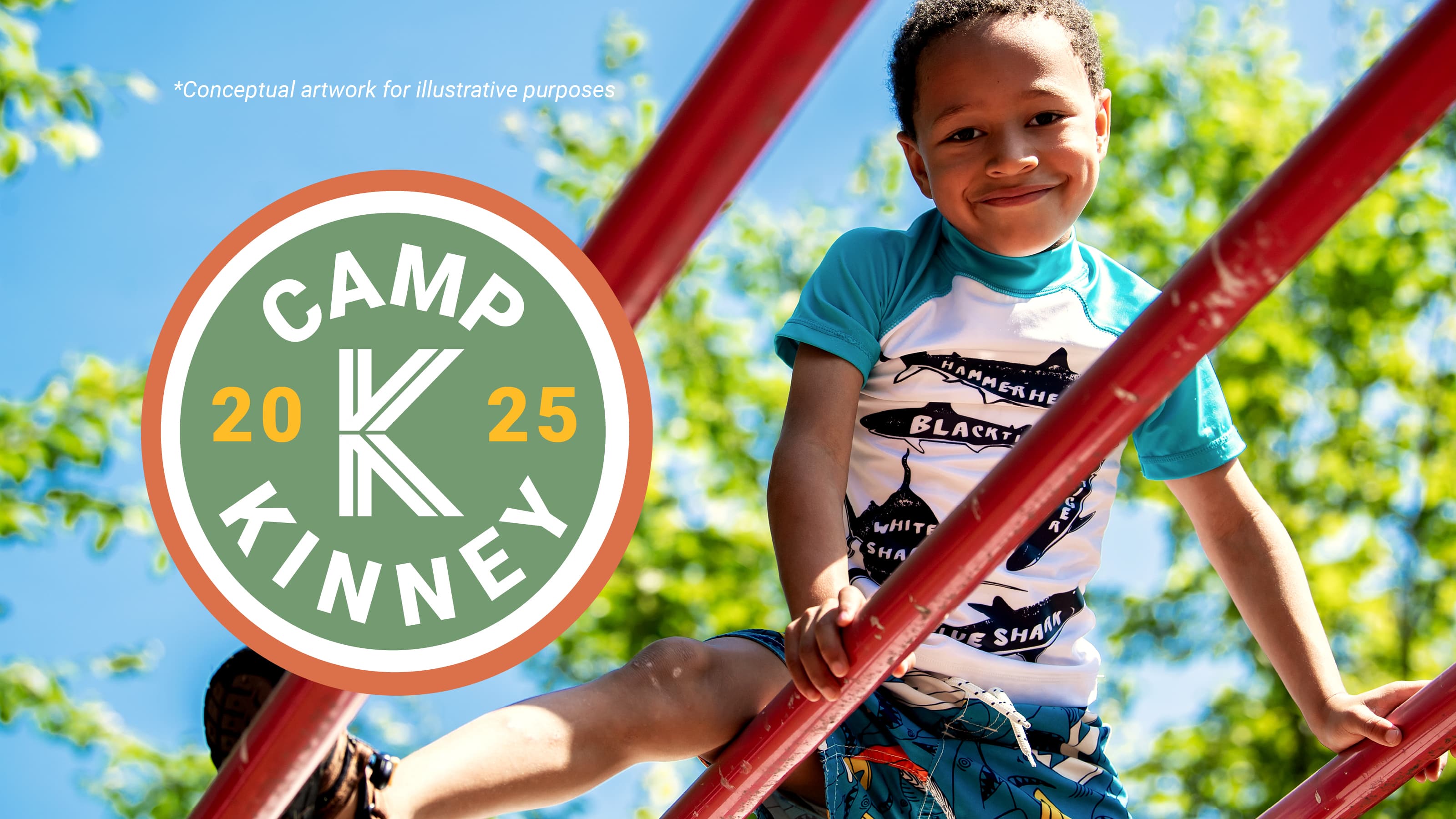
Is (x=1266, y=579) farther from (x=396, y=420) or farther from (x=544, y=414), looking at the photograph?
(x=396, y=420)

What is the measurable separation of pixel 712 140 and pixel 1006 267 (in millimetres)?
1028

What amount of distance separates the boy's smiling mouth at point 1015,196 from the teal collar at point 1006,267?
72 mm

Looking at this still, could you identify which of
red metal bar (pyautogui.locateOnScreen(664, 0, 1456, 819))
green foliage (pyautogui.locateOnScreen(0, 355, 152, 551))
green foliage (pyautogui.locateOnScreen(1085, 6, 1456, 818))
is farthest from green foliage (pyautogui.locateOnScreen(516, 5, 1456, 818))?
red metal bar (pyautogui.locateOnScreen(664, 0, 1456, 819))

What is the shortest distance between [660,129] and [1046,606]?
1042 mm

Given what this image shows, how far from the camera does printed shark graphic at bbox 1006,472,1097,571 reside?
1.55 meters

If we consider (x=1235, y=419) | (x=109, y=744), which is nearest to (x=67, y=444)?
(x=109, y=744)

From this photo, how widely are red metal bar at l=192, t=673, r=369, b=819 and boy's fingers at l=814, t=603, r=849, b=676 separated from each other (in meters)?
0.38

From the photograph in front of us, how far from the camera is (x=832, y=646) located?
104 centimetres

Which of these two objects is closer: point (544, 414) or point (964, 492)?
point (964, 492)

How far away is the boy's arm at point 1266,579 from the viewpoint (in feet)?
4.97

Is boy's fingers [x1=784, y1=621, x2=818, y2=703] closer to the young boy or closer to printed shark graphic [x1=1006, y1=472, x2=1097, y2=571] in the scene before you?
the young boy

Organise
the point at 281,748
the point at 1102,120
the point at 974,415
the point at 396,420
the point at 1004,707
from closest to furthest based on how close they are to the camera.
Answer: the point at 281,748
the point at 1004,707
the point at 974,415
the point at 1102,120
the point at 396,420

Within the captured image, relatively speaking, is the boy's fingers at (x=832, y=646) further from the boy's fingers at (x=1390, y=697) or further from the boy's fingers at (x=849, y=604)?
the boy's fingers at (x=1390, y=697)

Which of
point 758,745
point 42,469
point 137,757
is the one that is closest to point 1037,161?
point 758,745
